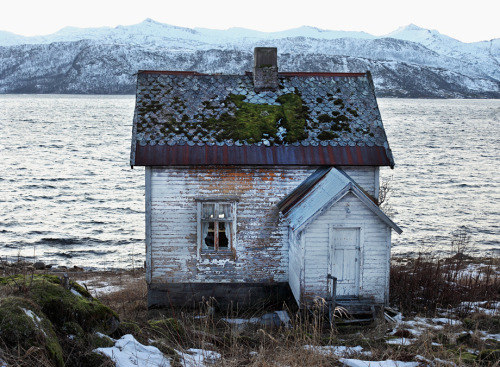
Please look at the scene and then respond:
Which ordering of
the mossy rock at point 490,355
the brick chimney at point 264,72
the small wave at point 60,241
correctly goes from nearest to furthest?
the mossy rock at point 490,355 → the brick chimney at point 264,72 → the small wave at point 60,241

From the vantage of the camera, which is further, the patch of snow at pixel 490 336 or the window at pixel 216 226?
the window at pixel 216 226

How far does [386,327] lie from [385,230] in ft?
8.47

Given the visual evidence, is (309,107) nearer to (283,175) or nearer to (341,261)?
(283,175)

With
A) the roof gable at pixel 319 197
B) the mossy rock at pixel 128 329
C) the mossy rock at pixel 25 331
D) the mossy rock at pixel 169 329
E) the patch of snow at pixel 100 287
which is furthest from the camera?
the patch of snow at pixel 100 287

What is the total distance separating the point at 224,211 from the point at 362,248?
399cm

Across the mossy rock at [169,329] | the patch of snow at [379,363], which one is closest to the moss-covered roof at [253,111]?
the mossy rock at [169,329]

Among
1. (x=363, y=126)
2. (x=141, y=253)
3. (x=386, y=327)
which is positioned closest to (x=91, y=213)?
(x=141, y=253)

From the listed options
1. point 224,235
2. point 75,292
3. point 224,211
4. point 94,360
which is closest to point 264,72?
point 224,211

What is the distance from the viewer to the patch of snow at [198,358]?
277 inches

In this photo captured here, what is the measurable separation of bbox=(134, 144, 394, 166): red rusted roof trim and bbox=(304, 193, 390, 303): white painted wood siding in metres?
1.86

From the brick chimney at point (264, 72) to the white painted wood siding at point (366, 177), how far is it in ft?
13.0

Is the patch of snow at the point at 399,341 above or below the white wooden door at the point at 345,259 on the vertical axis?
below

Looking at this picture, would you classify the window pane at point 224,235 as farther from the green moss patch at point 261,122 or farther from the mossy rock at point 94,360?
the mossy rock at point 94,360

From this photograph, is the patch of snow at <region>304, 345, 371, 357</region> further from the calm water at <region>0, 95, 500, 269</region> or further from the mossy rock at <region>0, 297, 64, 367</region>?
the calm water at <region>0, 95, 500, 269</region>
